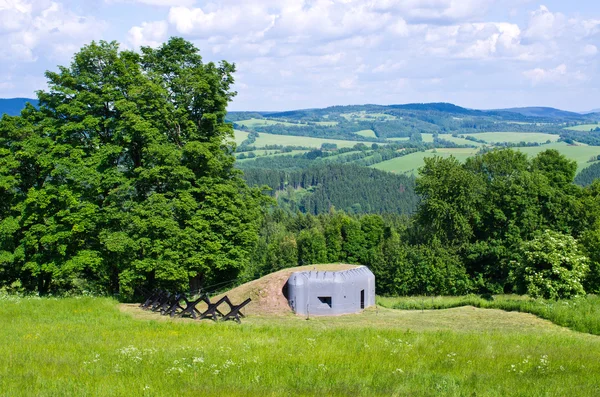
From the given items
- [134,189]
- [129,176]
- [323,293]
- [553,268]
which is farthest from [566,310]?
[129,176]

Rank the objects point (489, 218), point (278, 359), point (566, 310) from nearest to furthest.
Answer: point (278, 359), point (566, 310), point (489, 218)

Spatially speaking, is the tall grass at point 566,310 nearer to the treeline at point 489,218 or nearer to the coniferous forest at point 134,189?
the coniferous forest at point 134,189

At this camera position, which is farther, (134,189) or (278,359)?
(134,189)

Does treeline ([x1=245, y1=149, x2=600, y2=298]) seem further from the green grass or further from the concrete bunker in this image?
the green grass

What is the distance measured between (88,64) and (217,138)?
8419 mm

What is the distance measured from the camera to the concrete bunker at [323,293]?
1097 inches

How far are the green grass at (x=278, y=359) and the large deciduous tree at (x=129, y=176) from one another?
26.6 feet

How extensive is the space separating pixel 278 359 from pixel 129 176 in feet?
67.5

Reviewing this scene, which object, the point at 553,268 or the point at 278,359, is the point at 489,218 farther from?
the point at 278,359

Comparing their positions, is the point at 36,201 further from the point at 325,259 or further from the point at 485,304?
the point at 325,259

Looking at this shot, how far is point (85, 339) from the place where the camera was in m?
17.1

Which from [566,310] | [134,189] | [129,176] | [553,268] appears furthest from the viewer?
[129,176]

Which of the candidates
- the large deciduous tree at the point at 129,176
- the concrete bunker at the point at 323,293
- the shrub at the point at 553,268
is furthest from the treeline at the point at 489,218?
the large deciduous tree at the point at 129,176

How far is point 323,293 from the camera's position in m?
28.0
